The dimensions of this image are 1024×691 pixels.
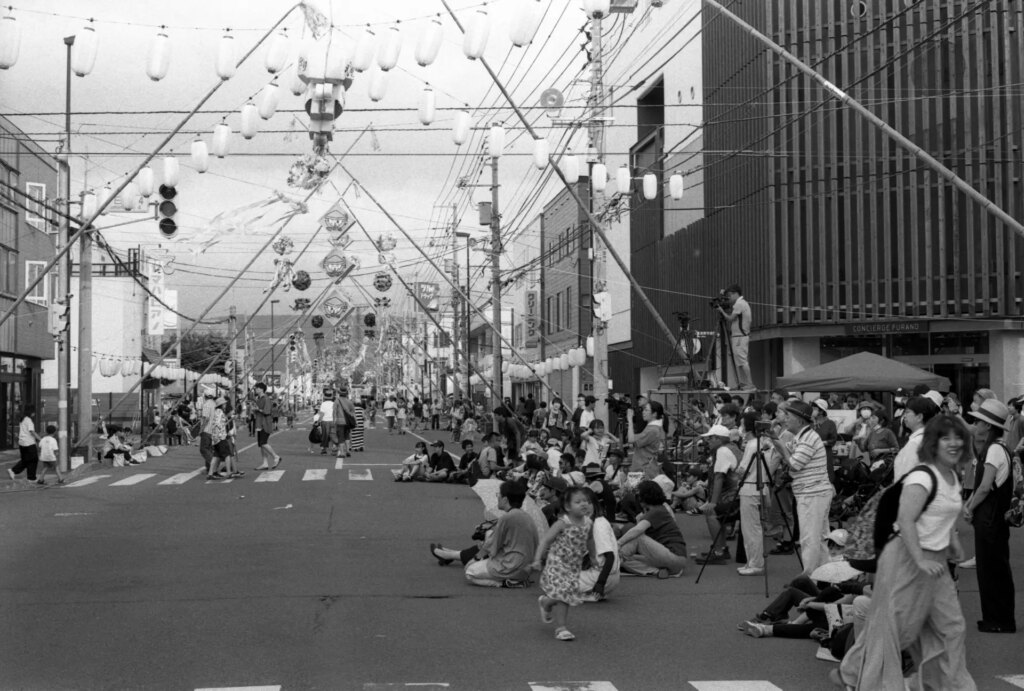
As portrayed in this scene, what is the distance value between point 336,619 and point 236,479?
56.4ft

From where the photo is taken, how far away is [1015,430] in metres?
15.6

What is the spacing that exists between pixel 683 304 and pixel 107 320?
37.2m

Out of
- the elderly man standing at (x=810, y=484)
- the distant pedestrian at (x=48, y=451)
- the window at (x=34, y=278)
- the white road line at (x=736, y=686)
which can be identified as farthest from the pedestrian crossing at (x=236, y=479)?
the white road line at (x=736, y=686)

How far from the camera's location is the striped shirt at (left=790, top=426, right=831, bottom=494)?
11406mm

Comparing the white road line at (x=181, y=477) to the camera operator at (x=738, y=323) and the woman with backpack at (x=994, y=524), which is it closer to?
the camera operator at (x=738, y=323)

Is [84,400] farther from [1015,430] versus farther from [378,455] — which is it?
[1015,430]

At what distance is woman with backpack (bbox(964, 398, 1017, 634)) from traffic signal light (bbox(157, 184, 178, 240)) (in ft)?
48.6

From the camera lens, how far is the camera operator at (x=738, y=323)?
19.9 meters

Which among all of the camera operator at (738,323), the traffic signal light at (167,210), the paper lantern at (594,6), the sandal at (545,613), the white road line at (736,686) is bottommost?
the white road line at (736,686)

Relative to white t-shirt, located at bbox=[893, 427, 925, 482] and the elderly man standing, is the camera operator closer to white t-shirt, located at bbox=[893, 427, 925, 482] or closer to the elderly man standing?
the elderly man standing

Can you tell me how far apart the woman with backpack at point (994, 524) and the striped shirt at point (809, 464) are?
198cm

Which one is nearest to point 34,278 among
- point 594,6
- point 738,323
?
point 594,6

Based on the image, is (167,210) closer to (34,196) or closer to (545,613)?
(545,613)

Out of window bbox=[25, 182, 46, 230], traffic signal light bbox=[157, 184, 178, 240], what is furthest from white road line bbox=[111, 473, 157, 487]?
window bbox=[25, 182, 46, 230]
